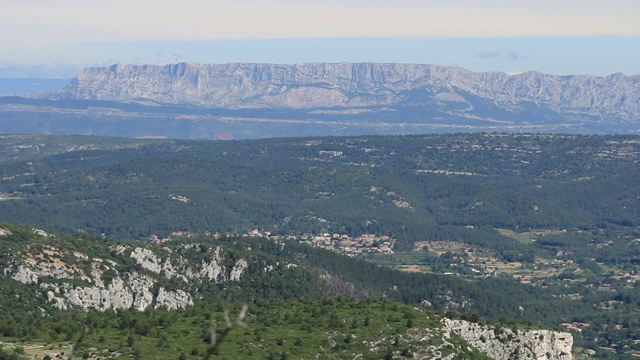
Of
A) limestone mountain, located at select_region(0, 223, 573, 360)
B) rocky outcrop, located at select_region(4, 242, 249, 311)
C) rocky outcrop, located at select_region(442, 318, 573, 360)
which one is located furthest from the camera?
rocky outcrop, located at select_region(4, 242, 249, 311)

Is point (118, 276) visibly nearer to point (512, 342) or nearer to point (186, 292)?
point (186, 292)

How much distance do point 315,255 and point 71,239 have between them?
40.0 m

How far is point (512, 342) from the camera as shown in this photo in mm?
79438

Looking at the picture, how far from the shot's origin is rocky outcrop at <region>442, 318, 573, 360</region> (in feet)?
257

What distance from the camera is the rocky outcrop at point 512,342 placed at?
78.2 meters

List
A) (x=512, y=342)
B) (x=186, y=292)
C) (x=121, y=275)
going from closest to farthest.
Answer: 1. (x=512, y=342)
2. (x=121, y=275)
3. (x=186, y=292)

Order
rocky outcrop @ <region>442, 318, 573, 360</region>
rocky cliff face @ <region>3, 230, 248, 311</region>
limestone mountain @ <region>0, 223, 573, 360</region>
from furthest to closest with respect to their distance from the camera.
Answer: rocky cliff face @ <region>3, 230, 248, 311</region> < rocky outcrop @ <region>442, 318, 573, 360</region> < limestone mountain @ <region>0, 223, 573, 360</region>

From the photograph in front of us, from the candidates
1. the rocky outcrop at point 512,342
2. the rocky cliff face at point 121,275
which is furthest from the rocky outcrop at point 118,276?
the rocky outcrop at point 512,342

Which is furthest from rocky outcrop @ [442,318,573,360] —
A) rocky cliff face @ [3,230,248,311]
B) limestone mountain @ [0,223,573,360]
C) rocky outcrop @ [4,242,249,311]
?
rocky outcrop @ [4,242,249,311]

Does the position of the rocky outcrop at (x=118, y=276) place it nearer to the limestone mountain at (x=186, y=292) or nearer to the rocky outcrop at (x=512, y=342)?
the limestone mountain at (x=186, y=292)

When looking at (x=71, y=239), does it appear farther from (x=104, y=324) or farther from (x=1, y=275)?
(x=104, y=324)

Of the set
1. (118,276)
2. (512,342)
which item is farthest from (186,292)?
(512,342)

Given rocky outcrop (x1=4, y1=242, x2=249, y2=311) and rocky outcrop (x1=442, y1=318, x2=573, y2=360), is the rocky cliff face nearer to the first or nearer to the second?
rocky outcrop (x1=4, y1=242, x2=249, y2=311)

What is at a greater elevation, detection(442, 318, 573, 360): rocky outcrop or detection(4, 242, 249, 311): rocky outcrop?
detection(442, 318, 573, 360): rocky outcrop
